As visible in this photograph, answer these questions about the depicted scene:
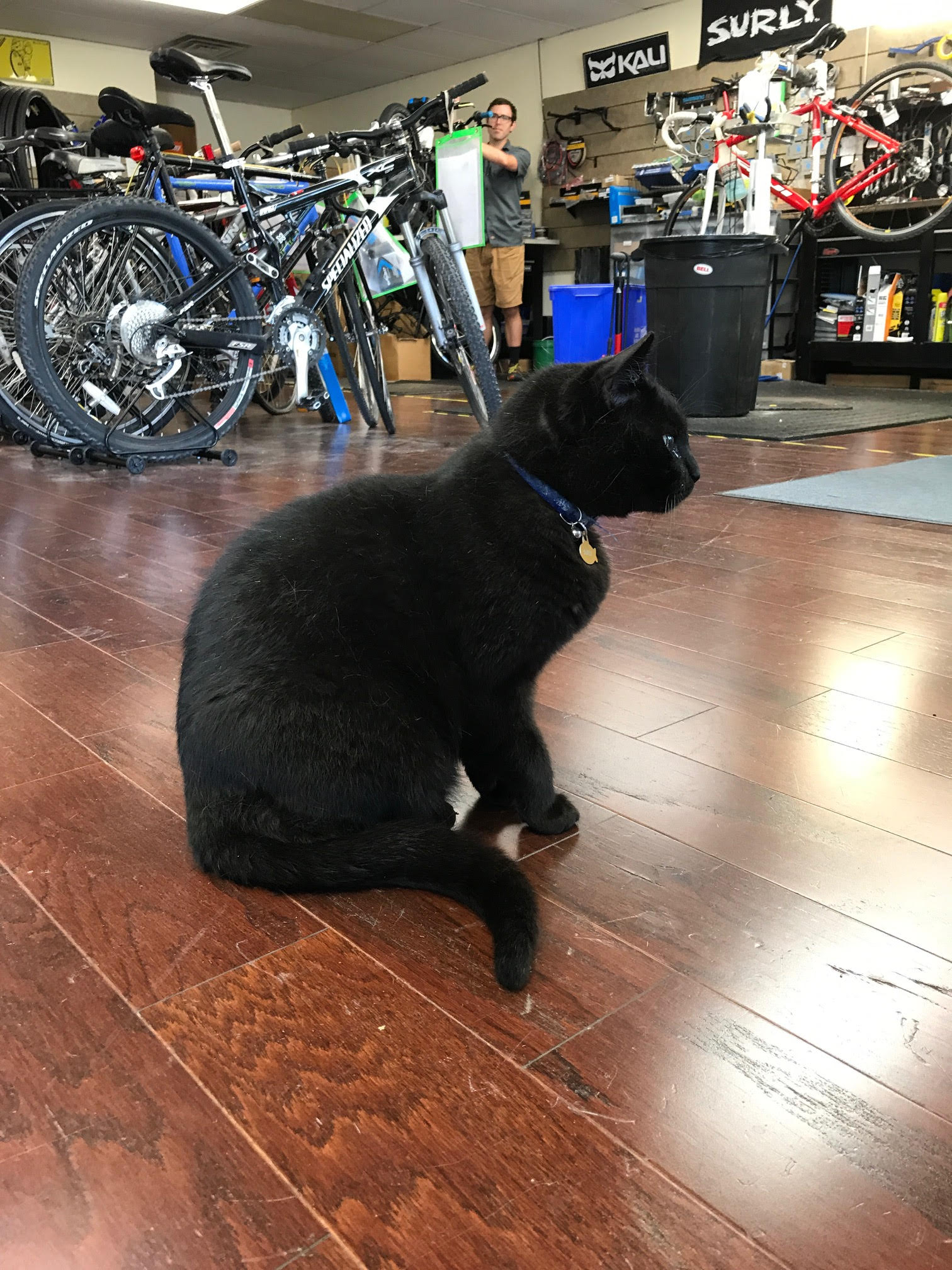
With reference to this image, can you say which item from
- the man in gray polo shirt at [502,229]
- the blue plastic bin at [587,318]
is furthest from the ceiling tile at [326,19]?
the blue plastic bin at [587,318]

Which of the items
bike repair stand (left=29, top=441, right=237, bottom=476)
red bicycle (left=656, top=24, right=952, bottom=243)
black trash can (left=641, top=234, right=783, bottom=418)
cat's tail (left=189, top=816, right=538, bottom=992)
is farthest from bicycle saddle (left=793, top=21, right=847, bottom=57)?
cat's tail (left=189, top=816, right=538, bottom=992)

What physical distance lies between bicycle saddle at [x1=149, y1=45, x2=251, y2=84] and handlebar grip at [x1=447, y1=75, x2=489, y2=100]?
0.69 metres

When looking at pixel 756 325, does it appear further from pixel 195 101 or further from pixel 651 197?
pixel 195 101

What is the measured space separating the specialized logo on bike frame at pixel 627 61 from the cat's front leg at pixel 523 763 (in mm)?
7972

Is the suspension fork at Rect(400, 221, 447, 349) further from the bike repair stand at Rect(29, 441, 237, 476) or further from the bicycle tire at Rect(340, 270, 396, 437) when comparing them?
the bike repair stand at Rect(29, 441, 237, 476)

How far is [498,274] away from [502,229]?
290 mm

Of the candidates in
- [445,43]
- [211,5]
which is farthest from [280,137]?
[445,43]

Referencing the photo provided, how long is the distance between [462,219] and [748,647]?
4.15 meters

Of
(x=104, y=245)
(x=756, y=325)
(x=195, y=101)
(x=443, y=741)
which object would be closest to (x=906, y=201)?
(x=756, y=325)

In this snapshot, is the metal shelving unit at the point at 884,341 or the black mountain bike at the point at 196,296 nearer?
the black mountain bike at the point at 196,296

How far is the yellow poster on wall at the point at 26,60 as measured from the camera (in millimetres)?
8406

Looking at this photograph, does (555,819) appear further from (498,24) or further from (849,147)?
(498,24)

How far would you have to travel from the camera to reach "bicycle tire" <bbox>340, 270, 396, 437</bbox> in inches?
164

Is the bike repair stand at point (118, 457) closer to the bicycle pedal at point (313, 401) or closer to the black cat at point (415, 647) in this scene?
the bicycle pedal at point (313, 401)
